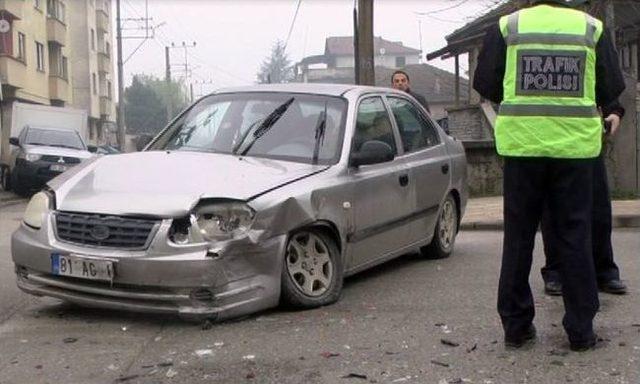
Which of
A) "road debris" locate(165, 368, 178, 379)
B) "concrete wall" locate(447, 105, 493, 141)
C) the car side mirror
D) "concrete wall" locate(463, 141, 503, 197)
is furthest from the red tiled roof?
"road debris" locate(165, 368, 178, 379)

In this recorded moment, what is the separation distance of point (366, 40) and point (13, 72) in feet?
69.4

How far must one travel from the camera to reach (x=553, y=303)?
16.7 feet

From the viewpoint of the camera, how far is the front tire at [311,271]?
490cm

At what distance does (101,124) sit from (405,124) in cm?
5519

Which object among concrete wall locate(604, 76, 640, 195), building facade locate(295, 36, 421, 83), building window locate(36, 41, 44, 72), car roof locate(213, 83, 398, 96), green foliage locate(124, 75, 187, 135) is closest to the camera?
car roof locate(213, 83, 398, 96)

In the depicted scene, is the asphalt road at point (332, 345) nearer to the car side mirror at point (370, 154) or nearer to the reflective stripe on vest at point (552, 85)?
the car side mirror at point (370, 154)

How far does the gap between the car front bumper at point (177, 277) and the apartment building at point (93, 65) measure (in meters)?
48.2

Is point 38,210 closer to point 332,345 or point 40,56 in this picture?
point 332,345

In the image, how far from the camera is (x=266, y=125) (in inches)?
224

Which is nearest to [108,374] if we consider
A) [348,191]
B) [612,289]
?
[348,191]

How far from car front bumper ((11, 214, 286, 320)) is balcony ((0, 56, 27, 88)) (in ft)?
88.0

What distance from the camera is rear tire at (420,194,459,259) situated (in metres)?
6.93

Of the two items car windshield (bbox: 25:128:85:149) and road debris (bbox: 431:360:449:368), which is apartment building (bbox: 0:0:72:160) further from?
road debris (bbox: 431:360:449:368)

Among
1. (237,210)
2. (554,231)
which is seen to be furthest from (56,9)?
(554,231)
